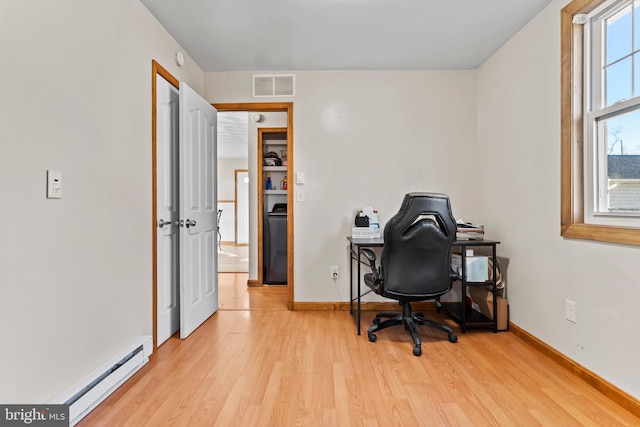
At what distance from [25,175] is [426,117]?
10.1 feet

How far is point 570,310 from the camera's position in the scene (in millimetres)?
2035

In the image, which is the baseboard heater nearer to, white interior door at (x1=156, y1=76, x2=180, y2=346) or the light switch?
white interior door at (x1=156, y1=76, x2=180, y2=346)

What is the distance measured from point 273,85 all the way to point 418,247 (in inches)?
84.3

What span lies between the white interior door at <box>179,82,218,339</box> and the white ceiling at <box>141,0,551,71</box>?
18.8 inches

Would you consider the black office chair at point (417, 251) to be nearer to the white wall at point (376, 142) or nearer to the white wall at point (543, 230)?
the white wall at point (543, 230)

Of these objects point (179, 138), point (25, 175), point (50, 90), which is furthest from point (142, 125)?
point (25, 175)

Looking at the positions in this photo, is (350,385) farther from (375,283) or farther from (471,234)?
(471,234)

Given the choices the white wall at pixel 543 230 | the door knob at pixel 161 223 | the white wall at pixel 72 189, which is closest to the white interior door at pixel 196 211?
the door knob at pixel 161 223

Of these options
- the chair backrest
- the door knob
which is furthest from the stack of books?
the door knob

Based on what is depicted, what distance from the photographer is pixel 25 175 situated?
130 cm

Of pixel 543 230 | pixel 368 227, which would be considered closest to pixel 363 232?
pixel 368 227

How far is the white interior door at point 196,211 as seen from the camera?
8.20ft

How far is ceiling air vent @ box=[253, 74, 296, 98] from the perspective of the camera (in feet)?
10.6

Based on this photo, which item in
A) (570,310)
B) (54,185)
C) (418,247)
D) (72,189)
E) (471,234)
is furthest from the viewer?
(471,234)
